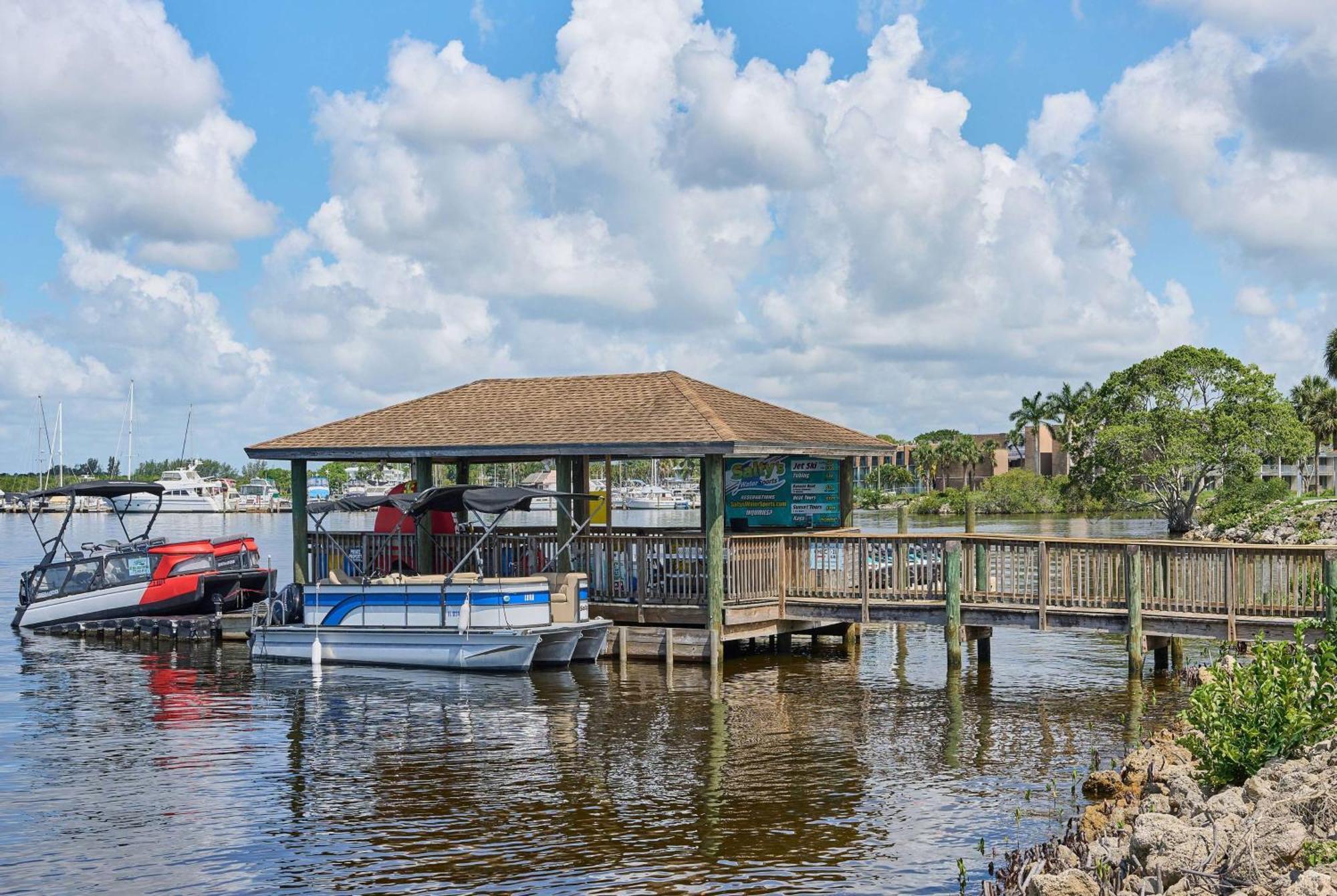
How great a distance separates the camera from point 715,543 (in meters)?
23.9

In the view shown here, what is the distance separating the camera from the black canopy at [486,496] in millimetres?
23453

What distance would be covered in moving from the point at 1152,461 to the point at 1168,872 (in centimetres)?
5525

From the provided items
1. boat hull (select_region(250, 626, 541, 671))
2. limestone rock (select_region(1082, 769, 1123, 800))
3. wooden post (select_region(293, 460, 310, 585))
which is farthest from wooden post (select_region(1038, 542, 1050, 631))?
wooden post (select_region(293, 460, 310, 585))

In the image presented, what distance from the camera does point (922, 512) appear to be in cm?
10744

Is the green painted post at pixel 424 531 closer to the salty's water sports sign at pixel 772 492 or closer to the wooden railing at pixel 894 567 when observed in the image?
the wooden railing at pixel 894 567

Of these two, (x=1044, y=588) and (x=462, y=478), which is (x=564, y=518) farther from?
(x=1044, y=588)

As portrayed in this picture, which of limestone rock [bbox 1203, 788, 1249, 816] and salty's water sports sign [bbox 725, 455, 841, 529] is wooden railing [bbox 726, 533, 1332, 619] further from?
limestone rock [bbox 1203, 788, 1249, 816]

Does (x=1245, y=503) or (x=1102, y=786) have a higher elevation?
(x=1245, y=503)

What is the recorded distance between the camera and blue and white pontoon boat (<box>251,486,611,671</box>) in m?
23.8

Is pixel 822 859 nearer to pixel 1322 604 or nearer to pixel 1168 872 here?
pixel 1168 872

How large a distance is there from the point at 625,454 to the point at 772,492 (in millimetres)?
3441

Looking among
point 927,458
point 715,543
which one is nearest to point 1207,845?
point 715,543

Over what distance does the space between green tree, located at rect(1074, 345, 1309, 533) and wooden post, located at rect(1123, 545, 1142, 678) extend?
1648 inches

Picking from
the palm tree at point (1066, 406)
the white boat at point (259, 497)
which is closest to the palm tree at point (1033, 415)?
the palm tree at point (1066, 406)
